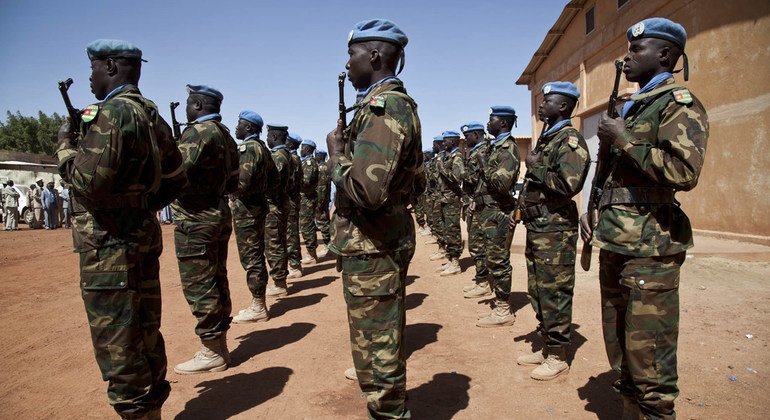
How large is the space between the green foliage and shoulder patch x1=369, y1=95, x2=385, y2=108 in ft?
184

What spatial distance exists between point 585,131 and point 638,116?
13.7 m

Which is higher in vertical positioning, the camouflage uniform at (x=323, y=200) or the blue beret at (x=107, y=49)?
the blue beret at (x=107, y=49)

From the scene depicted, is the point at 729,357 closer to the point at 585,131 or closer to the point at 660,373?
the point at 660,373

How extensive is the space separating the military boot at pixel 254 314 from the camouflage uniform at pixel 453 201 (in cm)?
441

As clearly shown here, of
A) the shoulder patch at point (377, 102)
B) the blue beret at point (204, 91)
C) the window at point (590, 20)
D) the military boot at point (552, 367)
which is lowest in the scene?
the military boot at point (552, 367)

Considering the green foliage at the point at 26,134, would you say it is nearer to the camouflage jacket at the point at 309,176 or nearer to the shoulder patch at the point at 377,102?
the camouflage jacket at the point at 309,176

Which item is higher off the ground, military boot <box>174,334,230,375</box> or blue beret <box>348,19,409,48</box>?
blue beret <box>348,19,409,48</box>

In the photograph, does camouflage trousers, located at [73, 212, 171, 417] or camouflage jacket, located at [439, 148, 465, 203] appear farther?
camouflage jacket, located at [439, 148, 465, 203]

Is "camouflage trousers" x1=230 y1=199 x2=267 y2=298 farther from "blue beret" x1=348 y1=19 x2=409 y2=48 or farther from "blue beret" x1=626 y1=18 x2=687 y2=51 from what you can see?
"blue beret" x1=626 y1=18 x2=687 y2=51

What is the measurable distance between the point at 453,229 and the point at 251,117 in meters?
4.74

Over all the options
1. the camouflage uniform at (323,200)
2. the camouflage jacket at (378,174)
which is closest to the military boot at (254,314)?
the camouflage jacket at (378,174)

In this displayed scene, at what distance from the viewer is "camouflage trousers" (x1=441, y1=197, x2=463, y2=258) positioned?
31.4ft

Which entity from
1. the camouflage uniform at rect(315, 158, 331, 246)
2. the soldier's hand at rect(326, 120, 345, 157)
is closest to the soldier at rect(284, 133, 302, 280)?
the camouflage uniform at rect(315, 158, 331, 246)

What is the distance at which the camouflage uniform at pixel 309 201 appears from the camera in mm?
11578
